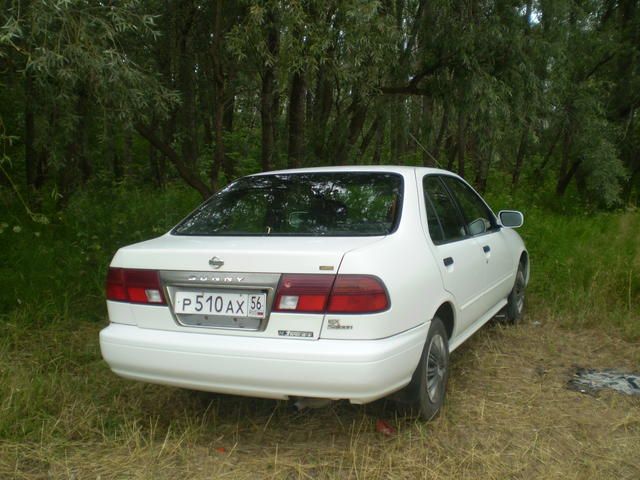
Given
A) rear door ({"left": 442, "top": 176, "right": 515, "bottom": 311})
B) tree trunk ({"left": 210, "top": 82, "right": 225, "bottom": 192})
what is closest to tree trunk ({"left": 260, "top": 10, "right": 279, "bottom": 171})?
tree trunk ({"left": 210, "top": 82, "right": 225, "bottom": 192})

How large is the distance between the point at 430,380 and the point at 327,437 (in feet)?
2.21

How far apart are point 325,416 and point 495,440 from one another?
0.98 meters

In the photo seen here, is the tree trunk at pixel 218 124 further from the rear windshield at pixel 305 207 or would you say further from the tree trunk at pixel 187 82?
the rear windshield at pixel 305 207

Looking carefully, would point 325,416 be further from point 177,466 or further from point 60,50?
point 60,50

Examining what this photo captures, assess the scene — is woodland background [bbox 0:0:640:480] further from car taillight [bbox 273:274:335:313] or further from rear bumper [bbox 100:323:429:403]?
car taillight [bbox 273:274:335:313]

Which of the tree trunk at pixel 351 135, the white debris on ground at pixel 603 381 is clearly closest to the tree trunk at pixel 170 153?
the tree trunk at pixel 351 135

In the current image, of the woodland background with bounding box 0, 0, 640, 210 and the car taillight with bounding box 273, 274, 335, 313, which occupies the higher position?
the woodland background with bounding box 0, 0, 640, 210

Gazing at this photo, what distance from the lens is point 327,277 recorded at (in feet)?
8.85

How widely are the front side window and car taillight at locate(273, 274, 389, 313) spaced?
172 centimetres

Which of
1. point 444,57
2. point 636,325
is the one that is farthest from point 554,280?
point 444,57

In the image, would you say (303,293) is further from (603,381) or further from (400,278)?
(603,381)

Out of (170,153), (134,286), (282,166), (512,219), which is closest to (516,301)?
(512,219)

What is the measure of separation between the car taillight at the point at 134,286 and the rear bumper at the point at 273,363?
174 millimetres

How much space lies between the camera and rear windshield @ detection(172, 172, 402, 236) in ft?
10.9
